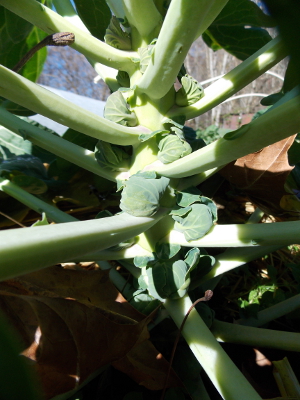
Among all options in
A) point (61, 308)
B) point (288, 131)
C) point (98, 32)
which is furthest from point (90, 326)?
point (98, 32)

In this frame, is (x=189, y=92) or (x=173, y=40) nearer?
(x=173, y=40)

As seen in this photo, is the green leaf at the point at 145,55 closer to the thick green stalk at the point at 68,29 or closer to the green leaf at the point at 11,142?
the thick green stalk at the point at 68,29

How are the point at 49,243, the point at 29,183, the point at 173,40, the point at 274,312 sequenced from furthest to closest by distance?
the point at 29,183, the point at 274,312, the point at 173,40, the point at 49,243

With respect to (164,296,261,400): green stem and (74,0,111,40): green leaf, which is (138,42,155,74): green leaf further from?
(164,296,261,400): green stem

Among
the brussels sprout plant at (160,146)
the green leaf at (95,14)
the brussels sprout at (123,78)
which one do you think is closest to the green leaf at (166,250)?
A: the brussels sprout plant at (160,146)

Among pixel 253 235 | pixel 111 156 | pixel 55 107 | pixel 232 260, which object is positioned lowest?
pixel 232 260

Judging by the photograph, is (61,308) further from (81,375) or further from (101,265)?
(101,265)

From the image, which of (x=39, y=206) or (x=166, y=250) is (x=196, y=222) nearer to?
(x=166, y=250)

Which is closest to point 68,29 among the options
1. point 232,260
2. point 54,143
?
point 54,143
